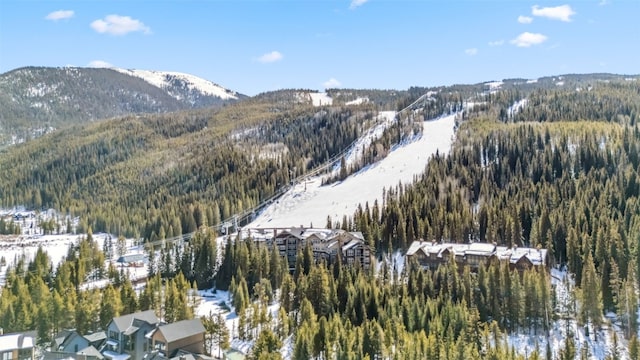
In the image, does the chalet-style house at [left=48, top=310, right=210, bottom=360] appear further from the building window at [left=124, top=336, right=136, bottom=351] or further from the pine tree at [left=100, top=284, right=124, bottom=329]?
the pine tree at [left=100, top=284, right=124, bottom=329]

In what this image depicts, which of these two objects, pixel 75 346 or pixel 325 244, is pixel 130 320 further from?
pixel 325 244

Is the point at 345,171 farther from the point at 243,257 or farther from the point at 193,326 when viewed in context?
the point at 193,326

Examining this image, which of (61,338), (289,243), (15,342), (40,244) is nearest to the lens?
(15,342)

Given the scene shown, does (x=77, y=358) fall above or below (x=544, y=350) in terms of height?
above

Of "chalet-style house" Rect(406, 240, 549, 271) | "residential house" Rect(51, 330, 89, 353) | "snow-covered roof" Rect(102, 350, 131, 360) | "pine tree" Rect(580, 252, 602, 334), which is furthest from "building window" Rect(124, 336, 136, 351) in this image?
"pine tree" Rect(580, 252, 602, 334)

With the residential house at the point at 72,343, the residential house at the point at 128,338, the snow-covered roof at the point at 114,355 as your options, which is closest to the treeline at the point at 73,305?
the residential house at the point at 72,343

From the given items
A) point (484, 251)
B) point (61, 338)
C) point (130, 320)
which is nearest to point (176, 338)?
point (130, 320)

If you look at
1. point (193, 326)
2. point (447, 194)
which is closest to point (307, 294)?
point (193, 326)
